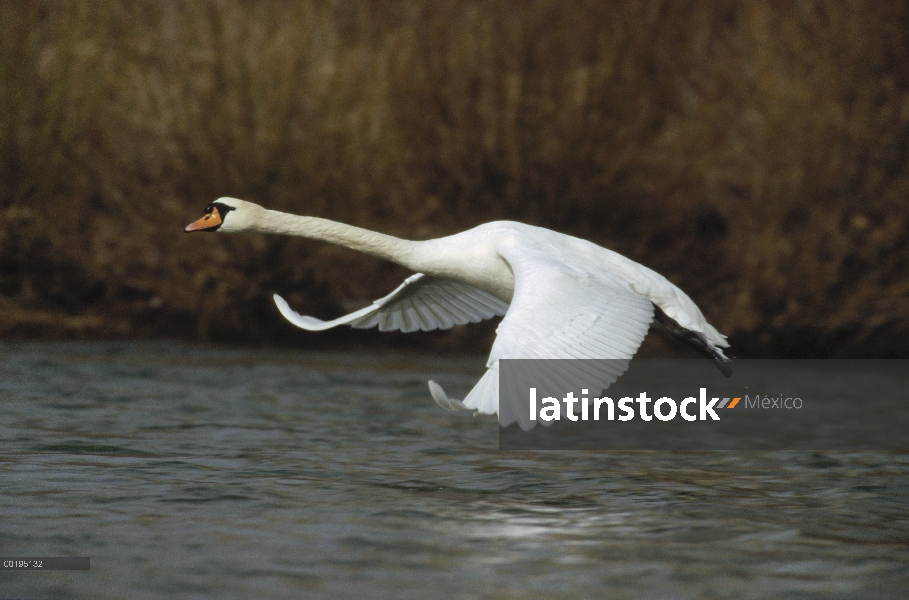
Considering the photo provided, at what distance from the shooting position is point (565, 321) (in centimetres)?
609

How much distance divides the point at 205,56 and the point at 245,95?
487mm

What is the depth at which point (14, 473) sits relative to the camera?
23.3ft

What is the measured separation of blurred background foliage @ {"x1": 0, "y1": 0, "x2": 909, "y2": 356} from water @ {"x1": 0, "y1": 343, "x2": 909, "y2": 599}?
3.18 meters

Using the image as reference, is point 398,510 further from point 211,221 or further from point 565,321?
point 211,221

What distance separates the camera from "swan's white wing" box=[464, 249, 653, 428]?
5.76m

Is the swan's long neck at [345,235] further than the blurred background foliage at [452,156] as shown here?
No

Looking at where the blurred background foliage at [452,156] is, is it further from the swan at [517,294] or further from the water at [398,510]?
the swan at [517,294]

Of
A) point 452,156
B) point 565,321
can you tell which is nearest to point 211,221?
point 565,321

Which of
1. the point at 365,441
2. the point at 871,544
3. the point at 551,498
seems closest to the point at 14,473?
the point at 365,441

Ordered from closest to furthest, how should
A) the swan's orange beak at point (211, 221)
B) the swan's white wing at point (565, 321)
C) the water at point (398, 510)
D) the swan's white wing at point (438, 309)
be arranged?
the water at point (398, 510) < the swan's white wing at point (565, 321) < the swan's orange beak at point (211, 221) < the swan's white wing at point (438, 309)

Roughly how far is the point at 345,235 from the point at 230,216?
0.73m

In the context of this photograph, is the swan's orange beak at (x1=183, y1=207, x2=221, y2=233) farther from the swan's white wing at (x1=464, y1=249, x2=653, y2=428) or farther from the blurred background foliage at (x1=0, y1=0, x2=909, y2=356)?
the blurred background foliage at (x1=0, y1=0, x2=909, y2=356)

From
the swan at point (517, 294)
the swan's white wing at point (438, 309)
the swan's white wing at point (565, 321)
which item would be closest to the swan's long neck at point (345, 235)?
the swan at point (517, 294)

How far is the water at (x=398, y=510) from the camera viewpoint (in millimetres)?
5277
